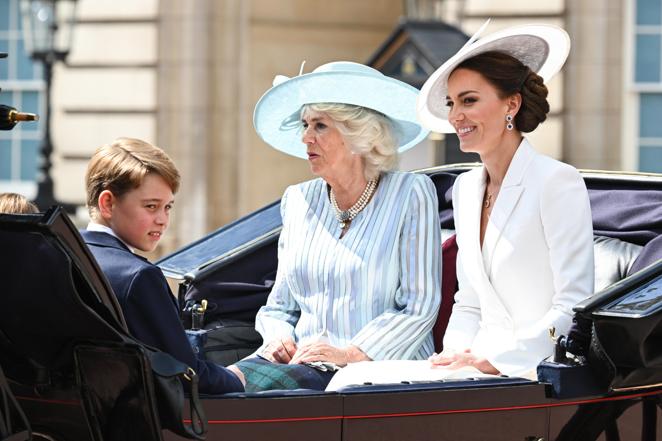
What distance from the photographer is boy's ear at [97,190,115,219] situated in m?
3.09

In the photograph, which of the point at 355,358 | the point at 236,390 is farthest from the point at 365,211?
the point at 236,390

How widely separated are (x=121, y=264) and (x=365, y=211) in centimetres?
110

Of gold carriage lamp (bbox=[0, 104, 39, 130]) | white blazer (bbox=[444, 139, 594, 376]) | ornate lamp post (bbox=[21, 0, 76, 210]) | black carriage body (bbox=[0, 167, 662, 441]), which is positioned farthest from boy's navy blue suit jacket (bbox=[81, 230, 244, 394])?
ornate lamp post (bbox=[21, 0, 76, 210])

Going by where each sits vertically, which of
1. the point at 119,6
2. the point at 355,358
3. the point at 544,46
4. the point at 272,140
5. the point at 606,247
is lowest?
the point at 355,358

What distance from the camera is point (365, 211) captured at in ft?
12.9

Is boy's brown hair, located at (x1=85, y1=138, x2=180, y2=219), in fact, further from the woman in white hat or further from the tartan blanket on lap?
the woman in white hat

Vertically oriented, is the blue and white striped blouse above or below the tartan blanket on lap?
above

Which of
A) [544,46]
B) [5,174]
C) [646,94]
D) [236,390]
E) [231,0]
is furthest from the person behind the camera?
[5,174]

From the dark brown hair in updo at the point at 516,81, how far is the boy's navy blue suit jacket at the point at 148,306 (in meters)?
1.10

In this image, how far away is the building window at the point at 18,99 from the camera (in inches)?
432

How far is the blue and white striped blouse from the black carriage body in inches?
24.6

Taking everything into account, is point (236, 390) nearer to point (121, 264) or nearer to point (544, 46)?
point (121, 264)

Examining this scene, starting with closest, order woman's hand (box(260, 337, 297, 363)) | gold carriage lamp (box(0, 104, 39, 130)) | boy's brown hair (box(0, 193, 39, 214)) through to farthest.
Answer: gold carriage lamp (box(0, 104, 39, 130)) < boy's brown hair (box(0, 193, 39, 214)) < woman's hand (box(260, 337, 297, 363))

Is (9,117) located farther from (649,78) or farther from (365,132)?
(649,78)
